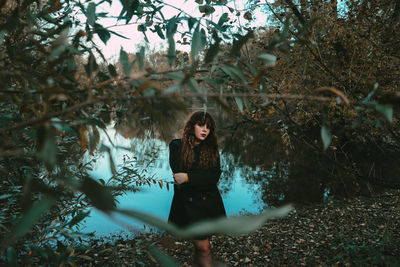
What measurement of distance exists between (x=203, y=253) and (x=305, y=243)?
6.99 feet

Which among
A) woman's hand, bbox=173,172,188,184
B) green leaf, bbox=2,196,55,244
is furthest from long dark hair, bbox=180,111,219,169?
green leaf, bbox=2,196,55,244

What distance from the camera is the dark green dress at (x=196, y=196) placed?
2.77 meters

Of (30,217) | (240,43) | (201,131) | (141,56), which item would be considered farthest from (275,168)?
(30,217)

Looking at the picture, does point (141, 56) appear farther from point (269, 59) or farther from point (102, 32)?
point (102, 32)

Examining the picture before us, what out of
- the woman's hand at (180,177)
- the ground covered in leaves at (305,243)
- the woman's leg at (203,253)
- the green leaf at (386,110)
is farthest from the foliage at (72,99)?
the ground covered in leaves at (305,243)

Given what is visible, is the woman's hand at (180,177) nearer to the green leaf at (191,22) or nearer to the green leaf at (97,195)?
the green leaf at (191,22)

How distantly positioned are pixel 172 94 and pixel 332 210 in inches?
242

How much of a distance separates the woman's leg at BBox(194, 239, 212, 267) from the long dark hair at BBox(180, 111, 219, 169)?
706mm

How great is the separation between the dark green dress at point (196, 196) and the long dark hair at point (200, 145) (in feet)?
0.15

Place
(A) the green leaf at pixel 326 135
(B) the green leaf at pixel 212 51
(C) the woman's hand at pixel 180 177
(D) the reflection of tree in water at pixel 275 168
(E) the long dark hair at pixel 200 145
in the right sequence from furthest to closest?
(D) the reflection of tree in water at pixel 275 168 < (E) the long dark hair at pixel 200 145 < (C) the woman's hand at pixel 180 177 < (B) the green leaf at pixel 212 51 < (A) the green leaf at pixel 326 135

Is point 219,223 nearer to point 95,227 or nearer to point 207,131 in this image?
point 207,131

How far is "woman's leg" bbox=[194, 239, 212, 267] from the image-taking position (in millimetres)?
2723

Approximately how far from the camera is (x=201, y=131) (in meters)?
2.85

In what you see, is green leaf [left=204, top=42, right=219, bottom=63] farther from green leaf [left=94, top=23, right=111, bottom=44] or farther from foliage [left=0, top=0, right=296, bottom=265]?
green leaf [left=94, top=23, right=111, bottom=44]
